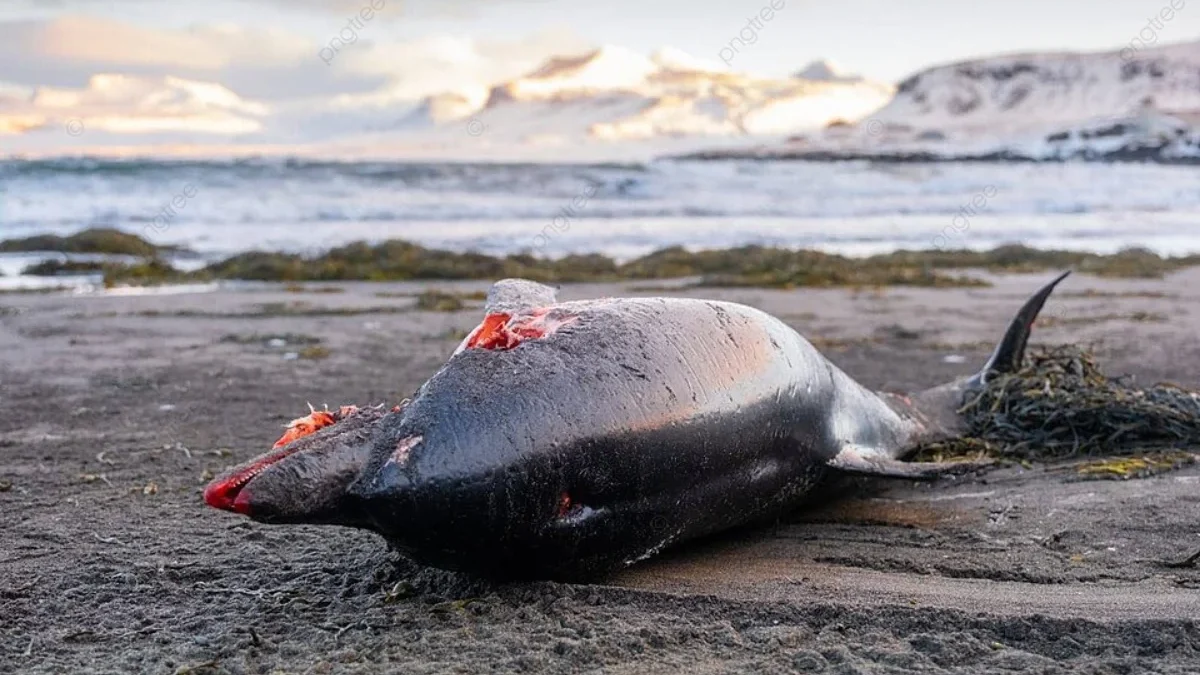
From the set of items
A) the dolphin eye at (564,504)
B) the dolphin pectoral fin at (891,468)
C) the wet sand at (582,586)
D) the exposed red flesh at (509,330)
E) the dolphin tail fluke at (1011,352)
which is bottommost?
the wet sand at (582,586)

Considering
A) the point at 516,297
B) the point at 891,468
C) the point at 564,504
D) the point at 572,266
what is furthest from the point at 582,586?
the point at 572,266

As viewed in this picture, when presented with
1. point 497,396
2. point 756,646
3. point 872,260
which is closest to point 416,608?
point 497,396

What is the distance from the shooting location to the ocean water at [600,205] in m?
24.3

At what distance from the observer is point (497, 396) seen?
3.29 meters

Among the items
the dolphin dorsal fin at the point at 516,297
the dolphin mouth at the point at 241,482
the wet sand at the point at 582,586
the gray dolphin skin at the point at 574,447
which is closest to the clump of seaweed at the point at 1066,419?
the wet sand at the point at 582,586

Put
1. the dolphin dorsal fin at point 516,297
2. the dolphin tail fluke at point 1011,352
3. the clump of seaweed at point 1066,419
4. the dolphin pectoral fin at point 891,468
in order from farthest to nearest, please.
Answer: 1. the dolphin tail fluke at point 1011,352
2. the clump of seaweed at point 1066,419
3. the dolphin pectoral fin at point 891,468
4. the dolphin dorsal fin at point 516,297

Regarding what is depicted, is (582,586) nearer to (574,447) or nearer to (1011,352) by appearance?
(574,447)

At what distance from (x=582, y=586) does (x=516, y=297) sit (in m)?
1.23

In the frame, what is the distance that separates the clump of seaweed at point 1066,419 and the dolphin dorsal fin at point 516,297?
2159 mm

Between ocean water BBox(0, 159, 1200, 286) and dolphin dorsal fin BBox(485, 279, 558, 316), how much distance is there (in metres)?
13.4

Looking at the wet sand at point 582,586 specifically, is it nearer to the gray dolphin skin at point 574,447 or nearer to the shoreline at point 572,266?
the gray dolphin skin at point 574,447

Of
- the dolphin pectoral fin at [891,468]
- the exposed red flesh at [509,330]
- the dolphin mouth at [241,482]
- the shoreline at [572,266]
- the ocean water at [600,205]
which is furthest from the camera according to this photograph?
the ocean water at [600,205]

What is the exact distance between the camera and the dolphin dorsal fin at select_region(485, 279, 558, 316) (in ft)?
13.6

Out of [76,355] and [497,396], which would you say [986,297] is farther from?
[497,396]
